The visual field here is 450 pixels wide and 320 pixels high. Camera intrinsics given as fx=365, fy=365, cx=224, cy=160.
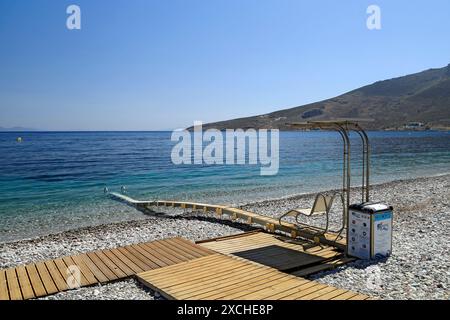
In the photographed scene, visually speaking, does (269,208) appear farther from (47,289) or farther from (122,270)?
(47,289)

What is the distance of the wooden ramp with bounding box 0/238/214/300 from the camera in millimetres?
6203

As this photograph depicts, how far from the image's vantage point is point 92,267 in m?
7.21

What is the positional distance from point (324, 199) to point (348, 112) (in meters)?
178

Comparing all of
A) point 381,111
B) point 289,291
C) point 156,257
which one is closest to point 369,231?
point 289,291

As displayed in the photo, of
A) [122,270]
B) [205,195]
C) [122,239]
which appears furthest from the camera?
[205,195]

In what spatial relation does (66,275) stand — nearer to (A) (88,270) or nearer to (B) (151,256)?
(A) (88,270)

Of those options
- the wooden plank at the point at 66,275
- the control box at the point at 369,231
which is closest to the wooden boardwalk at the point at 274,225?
the control box at the point at 369,231

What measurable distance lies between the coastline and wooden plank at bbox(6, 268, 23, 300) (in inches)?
21.8

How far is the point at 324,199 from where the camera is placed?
897cm

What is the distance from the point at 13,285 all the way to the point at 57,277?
0.70 metres

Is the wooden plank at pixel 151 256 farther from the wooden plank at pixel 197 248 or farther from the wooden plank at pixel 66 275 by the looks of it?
the wooden plank at pixel 66 275

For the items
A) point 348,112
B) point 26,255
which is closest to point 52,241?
point 26,255

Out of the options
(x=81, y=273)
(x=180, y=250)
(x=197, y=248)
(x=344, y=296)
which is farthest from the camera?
(x=197, y=248)

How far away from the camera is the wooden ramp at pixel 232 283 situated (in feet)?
18.0
